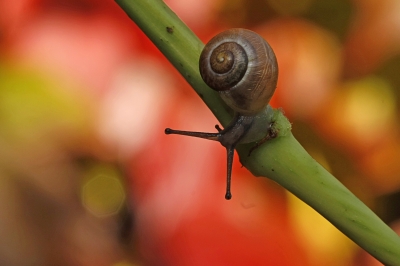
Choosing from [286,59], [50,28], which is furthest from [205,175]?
[50,28]

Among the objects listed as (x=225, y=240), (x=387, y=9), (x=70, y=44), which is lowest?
(x=225, y=240)

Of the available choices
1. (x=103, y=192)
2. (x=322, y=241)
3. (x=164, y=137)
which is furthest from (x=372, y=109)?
(x=103, y=192)

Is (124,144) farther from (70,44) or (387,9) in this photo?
(387,9)

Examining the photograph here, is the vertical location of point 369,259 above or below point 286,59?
below

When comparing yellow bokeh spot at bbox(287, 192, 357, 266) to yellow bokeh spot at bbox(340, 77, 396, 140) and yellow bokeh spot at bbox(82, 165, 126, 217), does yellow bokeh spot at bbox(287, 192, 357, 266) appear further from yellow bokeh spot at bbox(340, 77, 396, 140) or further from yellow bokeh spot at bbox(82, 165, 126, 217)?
yellow bokeh spot at bbox(82, 165, 126, 217)

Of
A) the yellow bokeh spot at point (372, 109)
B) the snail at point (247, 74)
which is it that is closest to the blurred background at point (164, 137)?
the yellow bokeh spot at point (372, 109)

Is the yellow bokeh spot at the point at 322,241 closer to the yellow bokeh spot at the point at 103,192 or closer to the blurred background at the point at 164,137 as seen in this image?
the blurred background at the point at 164,137

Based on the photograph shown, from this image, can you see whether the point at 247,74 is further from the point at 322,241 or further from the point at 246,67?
the point at 322,241
